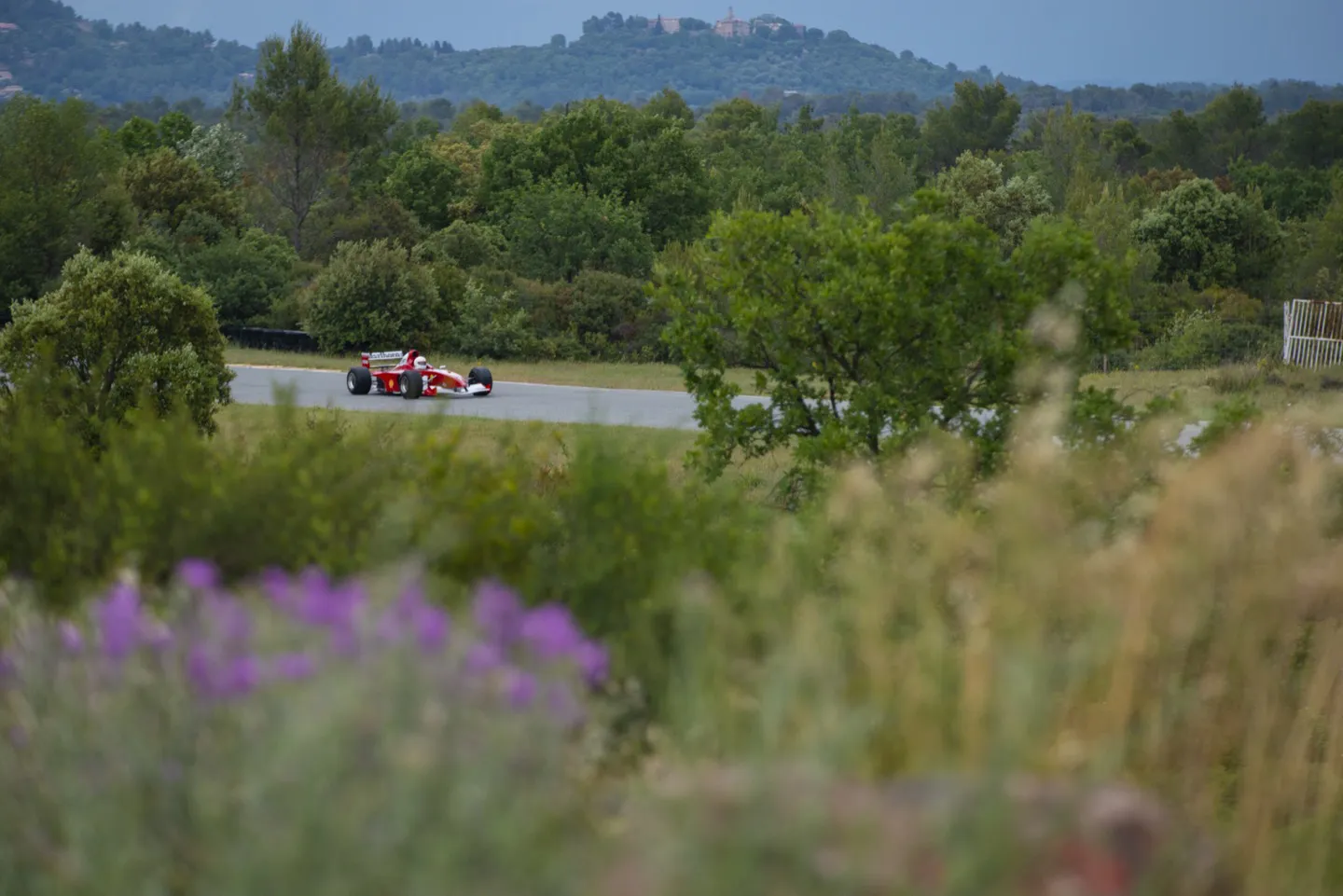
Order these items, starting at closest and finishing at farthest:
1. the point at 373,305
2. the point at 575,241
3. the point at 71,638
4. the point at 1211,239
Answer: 1. the point at 71,638
2. the point at 373,305
3. the point at 575,241
4. the point at 1211,239

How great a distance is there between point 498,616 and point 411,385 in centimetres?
1473

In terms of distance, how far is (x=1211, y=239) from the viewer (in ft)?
120

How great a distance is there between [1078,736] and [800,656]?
116cm

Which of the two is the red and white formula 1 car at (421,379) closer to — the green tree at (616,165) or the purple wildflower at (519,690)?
the purple wildflower at (519,690)

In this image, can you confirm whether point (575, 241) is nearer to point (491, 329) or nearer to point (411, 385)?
point (491, 329)

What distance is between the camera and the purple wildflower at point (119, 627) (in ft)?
8.80

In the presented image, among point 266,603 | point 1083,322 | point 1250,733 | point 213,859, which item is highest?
point 1083,322

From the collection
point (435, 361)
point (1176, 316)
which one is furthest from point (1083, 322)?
point (1176, 316)

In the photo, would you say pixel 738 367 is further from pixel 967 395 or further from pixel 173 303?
pixel 967 395

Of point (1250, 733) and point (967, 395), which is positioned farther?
point (967, 395)

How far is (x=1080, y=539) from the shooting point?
13.1 feet

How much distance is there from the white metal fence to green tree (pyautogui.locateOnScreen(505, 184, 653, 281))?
14.7m

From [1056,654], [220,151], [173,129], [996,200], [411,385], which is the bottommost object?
[411,385]

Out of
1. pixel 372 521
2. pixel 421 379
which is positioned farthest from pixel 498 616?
pixel 421 379
